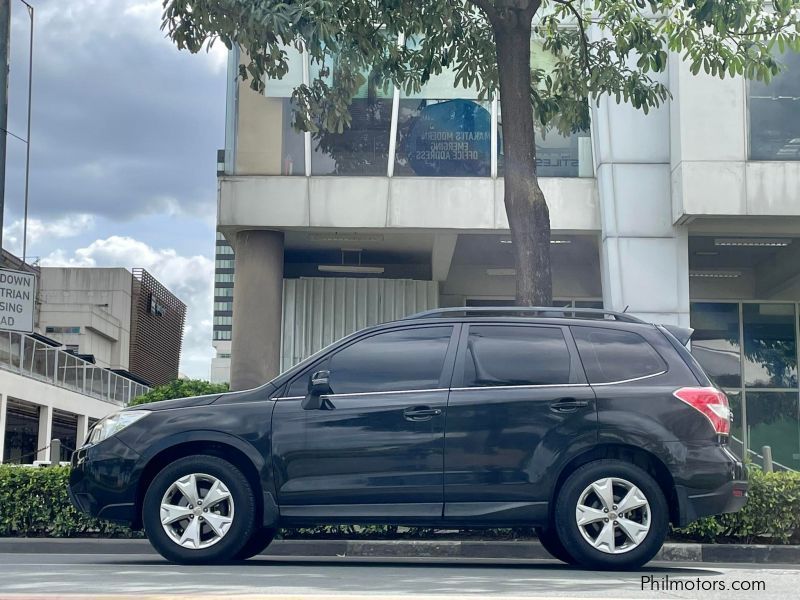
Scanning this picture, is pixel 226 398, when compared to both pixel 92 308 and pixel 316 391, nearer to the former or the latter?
pixel 316 391

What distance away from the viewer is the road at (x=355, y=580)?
656cm

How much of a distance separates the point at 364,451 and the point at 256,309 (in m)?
12.7

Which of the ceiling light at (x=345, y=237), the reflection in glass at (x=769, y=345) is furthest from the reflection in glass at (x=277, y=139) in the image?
the reflection in glass at (x=769, y=345)

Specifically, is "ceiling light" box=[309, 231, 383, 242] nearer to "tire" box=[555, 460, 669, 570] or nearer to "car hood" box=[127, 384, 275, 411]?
"car hood" box=[127, 384, 275, 411]

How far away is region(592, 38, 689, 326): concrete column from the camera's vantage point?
19.4 m

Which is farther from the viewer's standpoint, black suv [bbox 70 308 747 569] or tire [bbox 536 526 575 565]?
tire [bbox 536 526 575 565]

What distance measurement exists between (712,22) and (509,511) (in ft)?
21.2

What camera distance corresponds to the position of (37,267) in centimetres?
8481

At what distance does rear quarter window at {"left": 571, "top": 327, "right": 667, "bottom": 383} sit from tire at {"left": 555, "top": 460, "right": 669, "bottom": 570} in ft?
2.15

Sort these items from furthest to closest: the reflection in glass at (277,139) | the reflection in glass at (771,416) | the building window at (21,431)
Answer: the building window at (21,431) → the reflection in glass at (771,416) → the reflection in glass at (277,139)

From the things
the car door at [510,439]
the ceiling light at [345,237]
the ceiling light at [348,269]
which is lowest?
the car door at [510,439]

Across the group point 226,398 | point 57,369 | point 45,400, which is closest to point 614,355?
point 226,398

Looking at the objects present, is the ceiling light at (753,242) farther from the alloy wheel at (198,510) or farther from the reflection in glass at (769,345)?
the alloy wheel at (198,510)

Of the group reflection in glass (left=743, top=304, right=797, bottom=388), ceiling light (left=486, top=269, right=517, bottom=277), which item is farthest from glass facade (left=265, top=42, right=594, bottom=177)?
reflection in glass (left=743, top=304, right=797, bottom=388)
